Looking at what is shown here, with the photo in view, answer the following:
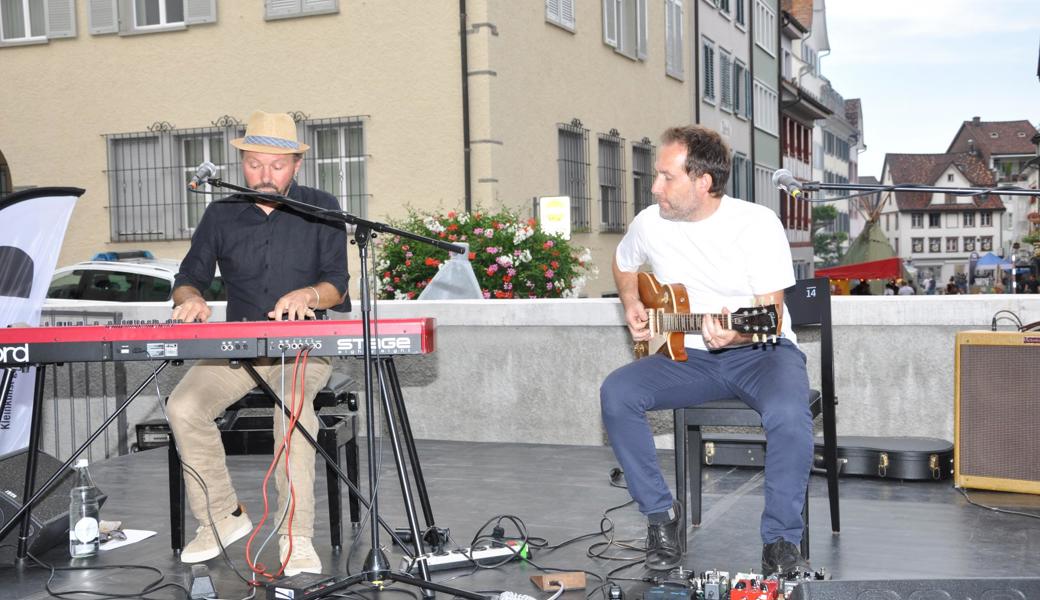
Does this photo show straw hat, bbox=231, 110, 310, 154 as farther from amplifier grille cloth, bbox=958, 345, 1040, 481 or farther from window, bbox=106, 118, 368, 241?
window, bbox=106, 118, 368, 241

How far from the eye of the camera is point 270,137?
4727mm

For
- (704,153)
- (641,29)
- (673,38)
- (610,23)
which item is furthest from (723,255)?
(673,38)

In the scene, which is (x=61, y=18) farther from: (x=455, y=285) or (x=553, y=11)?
(x=455, y=285)

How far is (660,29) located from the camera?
19.8 m

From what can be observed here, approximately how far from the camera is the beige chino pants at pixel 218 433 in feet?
14.7

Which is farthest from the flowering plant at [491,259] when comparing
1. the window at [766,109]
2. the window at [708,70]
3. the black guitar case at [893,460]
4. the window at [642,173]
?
the window at [766,109]

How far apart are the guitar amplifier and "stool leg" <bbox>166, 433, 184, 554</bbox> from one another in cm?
345

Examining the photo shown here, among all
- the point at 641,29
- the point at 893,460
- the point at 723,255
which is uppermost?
the point at 641,29

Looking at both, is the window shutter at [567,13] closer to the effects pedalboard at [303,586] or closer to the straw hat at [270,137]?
the straw hat at [270,137]

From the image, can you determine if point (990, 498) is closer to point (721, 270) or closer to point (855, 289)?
point (721, 270)

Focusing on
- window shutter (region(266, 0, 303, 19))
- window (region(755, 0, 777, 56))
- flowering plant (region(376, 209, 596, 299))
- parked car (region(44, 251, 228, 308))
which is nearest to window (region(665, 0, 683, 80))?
window shutter (region(266, 0, 303, 19))

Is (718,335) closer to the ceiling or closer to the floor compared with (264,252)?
closer to the floor

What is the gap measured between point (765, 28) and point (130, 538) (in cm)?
2989

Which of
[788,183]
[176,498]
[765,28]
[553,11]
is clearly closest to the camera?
[788,183]
